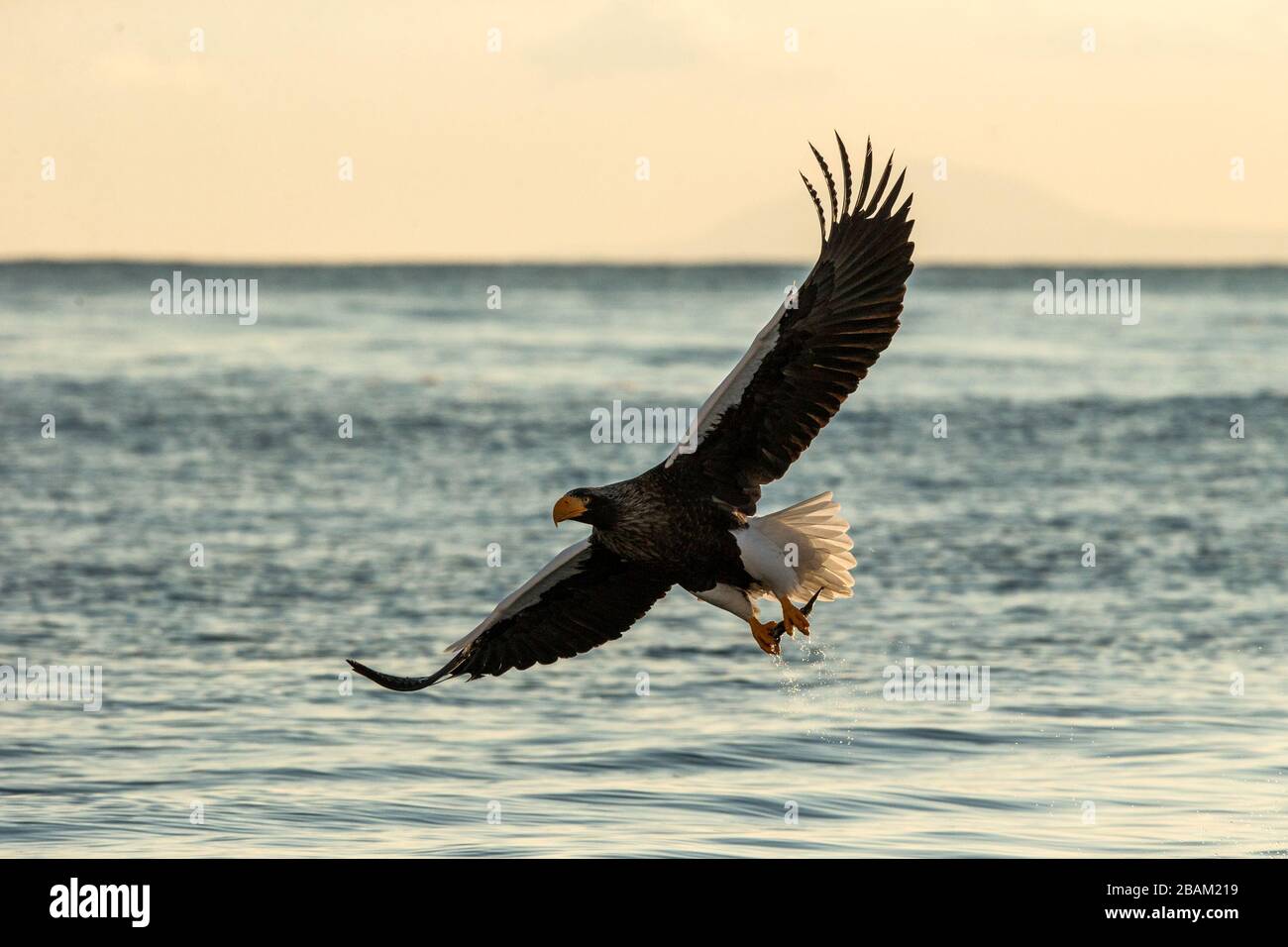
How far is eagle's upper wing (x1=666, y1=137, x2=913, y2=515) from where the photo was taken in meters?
8.04

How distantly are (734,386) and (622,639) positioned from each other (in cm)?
508

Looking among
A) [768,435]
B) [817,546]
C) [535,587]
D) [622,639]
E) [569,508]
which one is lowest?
[622,639]

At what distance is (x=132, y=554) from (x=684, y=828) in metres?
8.73

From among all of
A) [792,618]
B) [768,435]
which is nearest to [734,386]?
[768,435]

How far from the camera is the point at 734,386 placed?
26.1ft

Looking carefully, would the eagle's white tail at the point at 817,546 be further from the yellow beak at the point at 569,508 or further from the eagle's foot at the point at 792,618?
the yellow beak at the point at 569,508

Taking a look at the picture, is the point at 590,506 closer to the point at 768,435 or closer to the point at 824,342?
the point at 768,435

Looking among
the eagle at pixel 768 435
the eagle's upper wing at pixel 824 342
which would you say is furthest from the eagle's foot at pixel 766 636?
the eagle's upper wing at pixel 824 342

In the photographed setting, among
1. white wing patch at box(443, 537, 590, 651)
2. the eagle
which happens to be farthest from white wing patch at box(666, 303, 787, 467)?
white wing patch at box(443, 537, 590, 651)

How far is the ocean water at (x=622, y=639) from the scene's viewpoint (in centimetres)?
869

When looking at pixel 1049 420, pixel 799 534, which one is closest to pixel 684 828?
pixel 799 534

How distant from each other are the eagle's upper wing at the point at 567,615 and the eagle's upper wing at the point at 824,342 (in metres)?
0.80

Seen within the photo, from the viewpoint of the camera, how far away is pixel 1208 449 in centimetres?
2259

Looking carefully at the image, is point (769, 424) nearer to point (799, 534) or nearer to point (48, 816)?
point (799, 534)
